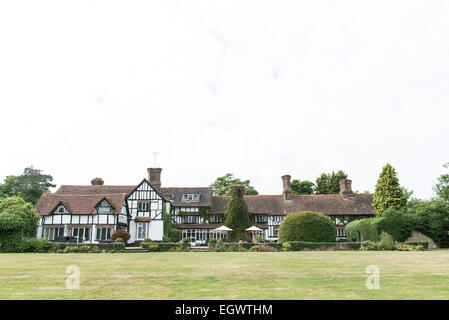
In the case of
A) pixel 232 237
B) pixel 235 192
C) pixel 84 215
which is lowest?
pixel 232 237

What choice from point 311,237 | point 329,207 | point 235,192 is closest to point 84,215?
point 235,192

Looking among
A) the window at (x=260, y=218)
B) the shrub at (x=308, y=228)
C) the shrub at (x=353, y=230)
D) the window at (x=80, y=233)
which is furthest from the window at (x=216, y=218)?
the shrub at (x=353, y=230)

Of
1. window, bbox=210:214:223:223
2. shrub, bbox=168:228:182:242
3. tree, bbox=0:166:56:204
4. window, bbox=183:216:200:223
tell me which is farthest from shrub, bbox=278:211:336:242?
tree, bbox=0:166:56:204

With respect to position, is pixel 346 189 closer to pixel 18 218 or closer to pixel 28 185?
pixel 18 218

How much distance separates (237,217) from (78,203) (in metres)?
17.8

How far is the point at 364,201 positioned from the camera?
44281 mm

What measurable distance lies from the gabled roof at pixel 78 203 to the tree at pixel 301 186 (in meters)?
34.9

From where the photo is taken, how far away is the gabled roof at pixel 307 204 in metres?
42.9

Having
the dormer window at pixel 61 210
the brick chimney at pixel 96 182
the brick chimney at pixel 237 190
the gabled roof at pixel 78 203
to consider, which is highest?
the brick chimney at pixel 96 182

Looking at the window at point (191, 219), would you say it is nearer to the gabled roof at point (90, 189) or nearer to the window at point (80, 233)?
the gabled roof at point (90, 189)
